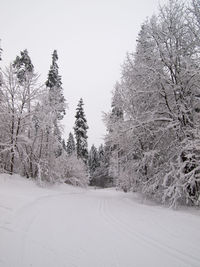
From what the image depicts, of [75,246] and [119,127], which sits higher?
[119,127]

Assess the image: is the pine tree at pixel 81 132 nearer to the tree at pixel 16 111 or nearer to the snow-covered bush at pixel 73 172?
the snow-covered bush at pixel 73 172

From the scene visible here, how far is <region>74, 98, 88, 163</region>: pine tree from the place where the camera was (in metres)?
32.6

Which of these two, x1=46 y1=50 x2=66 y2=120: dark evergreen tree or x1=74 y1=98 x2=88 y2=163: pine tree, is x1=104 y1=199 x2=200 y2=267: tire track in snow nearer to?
x1=46 y1=50 x2=66 y2=120: dark evergreen tree

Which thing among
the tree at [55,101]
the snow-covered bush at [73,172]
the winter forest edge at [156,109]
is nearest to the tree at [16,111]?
the winter forest edge at [156,109]

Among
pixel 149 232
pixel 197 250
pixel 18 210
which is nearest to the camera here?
pixel 197 250

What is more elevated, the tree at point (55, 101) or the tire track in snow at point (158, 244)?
the tree at point (55, 101)

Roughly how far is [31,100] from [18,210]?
13.8 m

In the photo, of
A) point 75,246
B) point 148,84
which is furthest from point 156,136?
point 75,246

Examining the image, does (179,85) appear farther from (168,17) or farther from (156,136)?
(168,17)

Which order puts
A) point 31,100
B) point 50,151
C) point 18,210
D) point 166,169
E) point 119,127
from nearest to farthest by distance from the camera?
point 18,210 → point 166,169 → point 119,127 → point 31,100 → point 50,151

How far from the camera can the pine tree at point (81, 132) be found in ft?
107

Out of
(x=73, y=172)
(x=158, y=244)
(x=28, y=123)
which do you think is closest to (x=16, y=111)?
(x=28, y=123)

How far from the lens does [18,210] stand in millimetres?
6547

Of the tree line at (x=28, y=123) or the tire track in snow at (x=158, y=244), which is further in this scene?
the tree line at (x=28, y=123)
